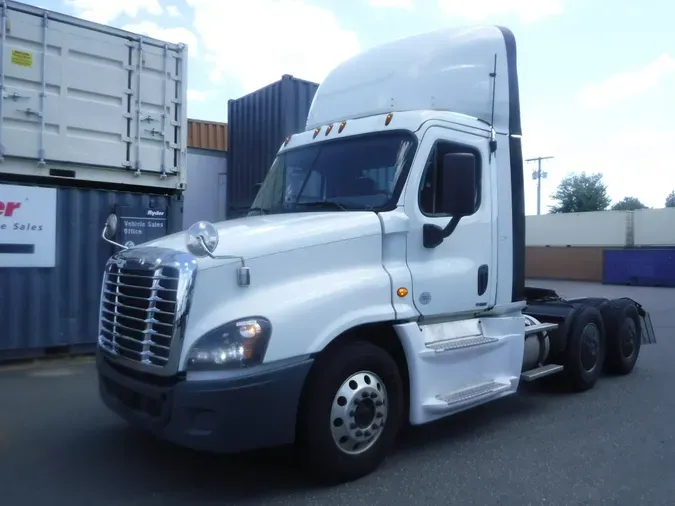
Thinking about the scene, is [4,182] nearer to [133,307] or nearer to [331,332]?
[133,307]

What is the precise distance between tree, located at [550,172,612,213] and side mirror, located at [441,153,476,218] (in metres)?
63.1

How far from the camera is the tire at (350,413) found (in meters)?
3.98

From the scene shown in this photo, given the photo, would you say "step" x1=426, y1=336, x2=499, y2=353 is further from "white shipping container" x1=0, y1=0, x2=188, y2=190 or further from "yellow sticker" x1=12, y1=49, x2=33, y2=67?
"yellow sticker" x1=12, y1=49, x2=33, y2=67

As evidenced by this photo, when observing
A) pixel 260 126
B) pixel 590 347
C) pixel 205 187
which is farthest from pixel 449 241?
pixel 205 187

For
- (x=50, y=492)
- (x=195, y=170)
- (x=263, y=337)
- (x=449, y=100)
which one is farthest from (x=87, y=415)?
(x=195, y=170)

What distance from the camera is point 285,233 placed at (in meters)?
4.19

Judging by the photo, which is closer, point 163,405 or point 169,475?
point 163,405

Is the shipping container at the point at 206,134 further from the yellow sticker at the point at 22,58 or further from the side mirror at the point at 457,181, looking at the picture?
the side mirror at the point at 457,181

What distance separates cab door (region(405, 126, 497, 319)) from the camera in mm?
4684

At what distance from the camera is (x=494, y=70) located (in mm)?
5504

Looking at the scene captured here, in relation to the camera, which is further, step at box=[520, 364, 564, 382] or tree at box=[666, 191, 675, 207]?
tree at box=[666, 191, 675, 207]

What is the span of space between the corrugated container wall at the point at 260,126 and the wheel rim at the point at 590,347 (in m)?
5.45

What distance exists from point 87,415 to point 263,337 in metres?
3.07

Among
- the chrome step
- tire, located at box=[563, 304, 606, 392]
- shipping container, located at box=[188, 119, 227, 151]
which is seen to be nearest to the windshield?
the chrome step
